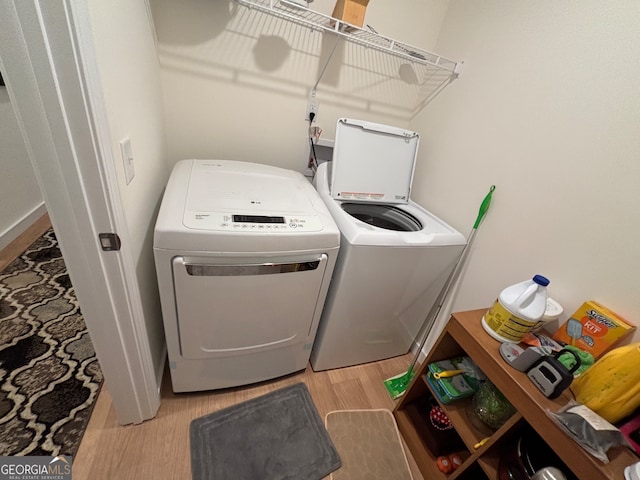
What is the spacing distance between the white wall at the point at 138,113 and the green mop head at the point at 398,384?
1219mm

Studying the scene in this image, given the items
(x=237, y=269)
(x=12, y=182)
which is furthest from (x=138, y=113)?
(x=12, y=182)

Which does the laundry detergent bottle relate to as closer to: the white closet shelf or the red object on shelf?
the red object on shelf

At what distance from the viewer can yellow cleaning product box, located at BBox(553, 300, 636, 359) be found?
2.60ft

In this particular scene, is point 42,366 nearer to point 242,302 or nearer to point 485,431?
point 242,302

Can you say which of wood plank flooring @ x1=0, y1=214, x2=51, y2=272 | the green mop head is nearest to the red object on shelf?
the green mop head

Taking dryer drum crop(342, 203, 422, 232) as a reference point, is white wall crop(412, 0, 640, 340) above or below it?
above

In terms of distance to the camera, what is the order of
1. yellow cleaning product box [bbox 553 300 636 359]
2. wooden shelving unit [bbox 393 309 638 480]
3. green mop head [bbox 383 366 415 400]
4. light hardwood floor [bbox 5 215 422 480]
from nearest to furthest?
wooden shelving unit [bbox 393 309 638 480]
yellow cleaning product box [bbox 553 300 636 359]
light hardwood floor [bbox 5 215 422 480]
green mop head [bbox 383 366 415 400]

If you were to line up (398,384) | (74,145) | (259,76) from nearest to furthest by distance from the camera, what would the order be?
(74,145) → (259,76) → (398,384)

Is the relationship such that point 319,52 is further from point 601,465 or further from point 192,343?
point 601,465

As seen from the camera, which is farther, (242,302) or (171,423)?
(171,423)

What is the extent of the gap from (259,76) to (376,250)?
109 cm

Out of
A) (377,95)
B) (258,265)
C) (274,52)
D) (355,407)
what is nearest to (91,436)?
(258,265)

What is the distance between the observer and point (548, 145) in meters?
1.02

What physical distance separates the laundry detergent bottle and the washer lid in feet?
2.55
